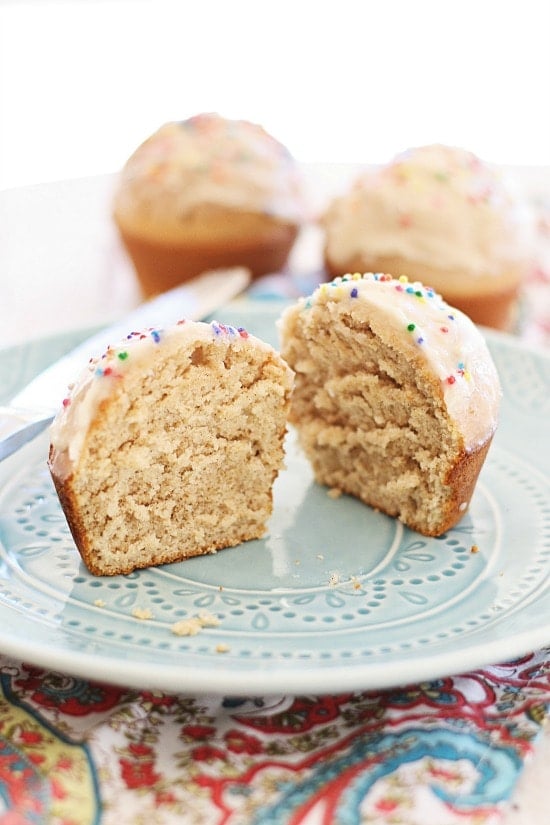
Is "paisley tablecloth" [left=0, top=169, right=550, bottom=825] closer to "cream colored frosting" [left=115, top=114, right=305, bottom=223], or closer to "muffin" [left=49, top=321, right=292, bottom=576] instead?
"muffin" [left=49, top=321, right=292, bottom=576]

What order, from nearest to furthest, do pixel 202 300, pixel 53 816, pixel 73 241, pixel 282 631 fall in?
pixel 53 816 → pixel 282 631 → pixel 202 300 → pixel 73 241

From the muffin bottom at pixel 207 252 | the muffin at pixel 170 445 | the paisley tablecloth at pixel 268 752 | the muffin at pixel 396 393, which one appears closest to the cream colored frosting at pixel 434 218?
the muffin bottom at pixel 207 252

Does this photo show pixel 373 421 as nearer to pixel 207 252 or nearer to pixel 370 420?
pixel 370 420

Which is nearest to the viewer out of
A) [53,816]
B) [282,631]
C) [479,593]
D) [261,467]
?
[53,816]

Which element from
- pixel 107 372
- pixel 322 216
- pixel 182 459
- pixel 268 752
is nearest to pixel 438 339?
pixel 182 459

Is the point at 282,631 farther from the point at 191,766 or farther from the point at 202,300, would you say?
the point at 202,300

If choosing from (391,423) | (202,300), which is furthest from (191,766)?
(202,300)

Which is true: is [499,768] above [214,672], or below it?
below
